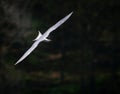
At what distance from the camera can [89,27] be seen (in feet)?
51.2

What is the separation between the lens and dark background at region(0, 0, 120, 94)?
12766 millimetres

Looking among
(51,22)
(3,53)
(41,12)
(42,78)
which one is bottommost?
(3,53)

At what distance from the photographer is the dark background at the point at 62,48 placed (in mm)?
12766

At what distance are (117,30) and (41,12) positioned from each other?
386 centimetres

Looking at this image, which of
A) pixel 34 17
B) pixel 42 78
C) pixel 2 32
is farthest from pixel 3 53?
pixel 34 17

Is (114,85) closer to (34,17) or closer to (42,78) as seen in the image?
(42,78)

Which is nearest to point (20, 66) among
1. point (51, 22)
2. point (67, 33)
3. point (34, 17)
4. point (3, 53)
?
point (3, 53)

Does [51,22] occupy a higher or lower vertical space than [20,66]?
higher

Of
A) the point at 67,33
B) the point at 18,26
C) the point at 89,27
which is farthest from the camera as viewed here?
the point at 67,33

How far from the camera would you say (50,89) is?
16.0 meters

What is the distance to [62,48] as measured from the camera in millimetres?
17156

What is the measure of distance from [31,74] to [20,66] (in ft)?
11.2

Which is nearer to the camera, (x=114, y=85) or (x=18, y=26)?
(x=18, y=26)

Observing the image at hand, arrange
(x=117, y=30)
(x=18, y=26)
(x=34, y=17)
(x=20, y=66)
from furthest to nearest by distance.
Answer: (x=34, y=17) < (x=117, y=30) < (x=20, y=66) < (x=18, y=26)
